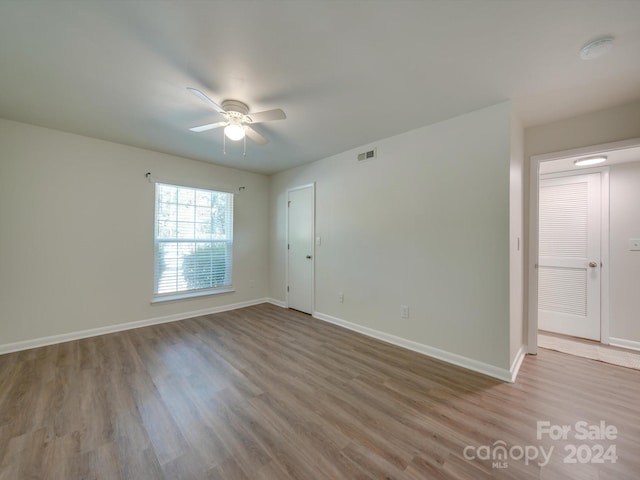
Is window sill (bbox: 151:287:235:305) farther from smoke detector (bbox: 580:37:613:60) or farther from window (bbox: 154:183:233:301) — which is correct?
smoke detector (bbox: 580:37:613:60)

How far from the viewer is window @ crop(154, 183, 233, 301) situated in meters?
3.80

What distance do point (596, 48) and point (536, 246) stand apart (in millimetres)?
1849

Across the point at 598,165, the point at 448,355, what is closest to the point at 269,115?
the point at 448,355

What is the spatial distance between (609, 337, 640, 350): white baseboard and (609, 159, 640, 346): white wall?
2 centimetres

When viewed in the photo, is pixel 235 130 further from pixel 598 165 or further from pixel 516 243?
pixel 598 165

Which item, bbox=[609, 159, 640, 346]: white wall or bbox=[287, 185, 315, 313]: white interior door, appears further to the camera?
bbox=[287, 185, 315, 313]: white interior door

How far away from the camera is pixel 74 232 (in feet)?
10.3

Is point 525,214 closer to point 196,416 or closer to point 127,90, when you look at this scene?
point 196,416

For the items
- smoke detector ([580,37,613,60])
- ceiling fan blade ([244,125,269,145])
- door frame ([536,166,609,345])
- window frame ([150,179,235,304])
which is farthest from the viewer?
window frame ([150,179,235,304])

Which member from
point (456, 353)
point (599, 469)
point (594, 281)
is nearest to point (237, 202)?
point (456, 353)

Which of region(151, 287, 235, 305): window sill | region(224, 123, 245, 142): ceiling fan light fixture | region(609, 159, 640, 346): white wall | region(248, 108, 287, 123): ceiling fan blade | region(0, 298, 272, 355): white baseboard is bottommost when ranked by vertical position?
region(0, 298, 272, 355): white baseboard

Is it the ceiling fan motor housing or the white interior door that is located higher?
the ceiling fan motor housing

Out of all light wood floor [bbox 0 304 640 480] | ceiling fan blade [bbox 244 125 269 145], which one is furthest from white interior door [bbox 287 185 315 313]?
ceiling fan blade [bbox 244 125 269 145]

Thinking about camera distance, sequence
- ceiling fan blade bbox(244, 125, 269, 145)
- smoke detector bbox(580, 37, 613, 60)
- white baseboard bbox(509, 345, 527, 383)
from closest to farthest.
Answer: smoke detector bbox(580, 37, 613, 60), white baseboard bbox(509, 345, 527, 383), ceiling fan blade bbox(244, 125, 269, 145)
